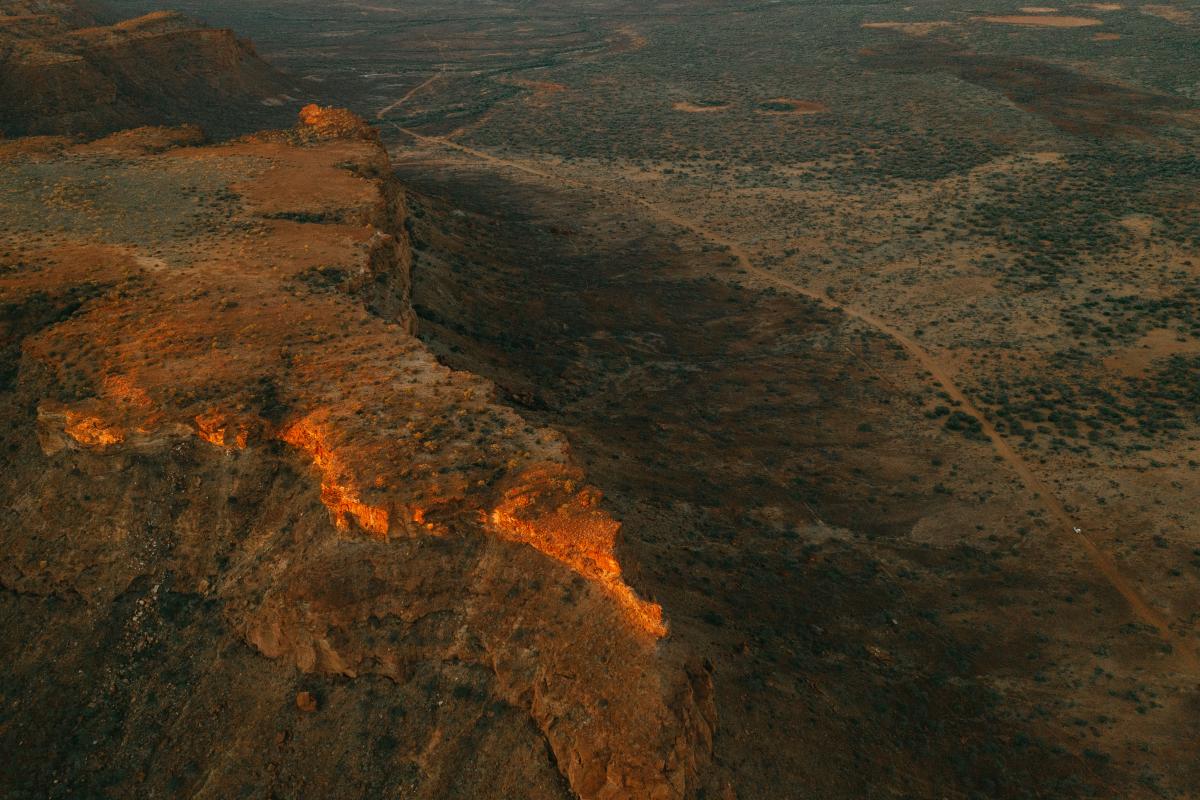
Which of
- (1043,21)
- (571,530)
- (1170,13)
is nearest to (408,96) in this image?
(1043,21)

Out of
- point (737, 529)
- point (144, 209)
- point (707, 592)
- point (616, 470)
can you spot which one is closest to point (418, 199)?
point (144, 209)

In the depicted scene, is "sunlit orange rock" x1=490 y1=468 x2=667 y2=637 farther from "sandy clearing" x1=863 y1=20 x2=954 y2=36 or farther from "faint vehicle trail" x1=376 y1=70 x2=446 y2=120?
"sandy clearing" x1=863 y1=20 x2=954 y2=36

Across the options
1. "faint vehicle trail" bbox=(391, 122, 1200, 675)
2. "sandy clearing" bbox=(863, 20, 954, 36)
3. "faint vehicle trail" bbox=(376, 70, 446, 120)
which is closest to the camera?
"faint vehicle trail" bbox=(391, 122, 1200, 675)

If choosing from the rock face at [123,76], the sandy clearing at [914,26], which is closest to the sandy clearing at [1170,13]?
the sandy clearing at [914,26]

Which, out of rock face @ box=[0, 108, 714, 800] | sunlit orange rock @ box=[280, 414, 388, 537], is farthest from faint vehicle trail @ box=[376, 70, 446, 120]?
sunlit orange rock @ box=[280, 414, 388, 537]

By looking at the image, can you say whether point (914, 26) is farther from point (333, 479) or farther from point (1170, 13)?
point (333, 479)
